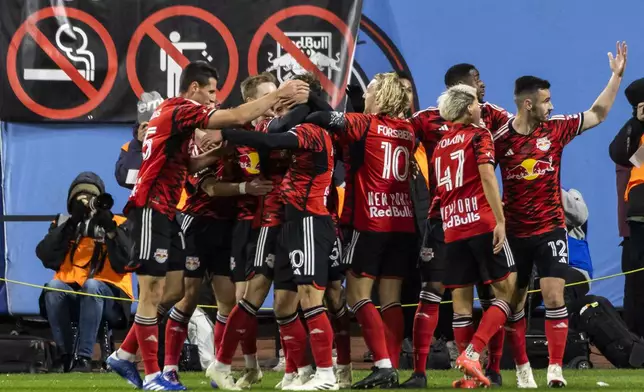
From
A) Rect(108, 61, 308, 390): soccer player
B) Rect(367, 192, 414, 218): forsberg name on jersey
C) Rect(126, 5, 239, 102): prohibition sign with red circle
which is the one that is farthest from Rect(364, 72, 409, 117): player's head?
Rect(126, 5, 239, 102): prohibition sign with red circle

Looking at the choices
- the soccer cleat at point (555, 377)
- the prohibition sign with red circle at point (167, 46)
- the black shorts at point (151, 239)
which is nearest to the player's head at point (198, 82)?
the black shorts at point (151, 239)

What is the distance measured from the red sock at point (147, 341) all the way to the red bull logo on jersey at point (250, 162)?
4.13 ft

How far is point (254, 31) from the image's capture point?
12.6 metres

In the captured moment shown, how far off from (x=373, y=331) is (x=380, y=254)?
1.87 feet

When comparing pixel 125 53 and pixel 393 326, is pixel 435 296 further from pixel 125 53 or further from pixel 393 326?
pixel 125 53

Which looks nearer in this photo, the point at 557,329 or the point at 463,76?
the point at 557,329

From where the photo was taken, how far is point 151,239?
8.02 meters

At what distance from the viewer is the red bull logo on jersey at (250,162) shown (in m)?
8.63

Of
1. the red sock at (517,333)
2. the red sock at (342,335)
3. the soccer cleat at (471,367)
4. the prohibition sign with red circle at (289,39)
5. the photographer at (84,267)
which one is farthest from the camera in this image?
the prohibition sign with red circle at (289,39)

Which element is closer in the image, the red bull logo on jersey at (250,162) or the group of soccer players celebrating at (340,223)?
the group of soccer players celebrating at (340,223)

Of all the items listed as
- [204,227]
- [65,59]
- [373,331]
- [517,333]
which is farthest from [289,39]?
[373,331]

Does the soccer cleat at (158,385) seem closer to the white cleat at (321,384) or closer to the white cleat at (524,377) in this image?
the white cleat at (321,384)

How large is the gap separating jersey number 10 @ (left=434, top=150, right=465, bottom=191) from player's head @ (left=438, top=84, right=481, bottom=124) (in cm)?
24

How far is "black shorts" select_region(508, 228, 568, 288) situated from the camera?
8461 millimetres
